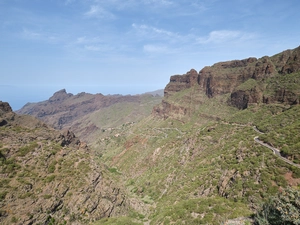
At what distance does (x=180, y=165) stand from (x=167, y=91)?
9738cm

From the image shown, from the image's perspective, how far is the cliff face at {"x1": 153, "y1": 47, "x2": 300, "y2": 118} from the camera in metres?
56.3

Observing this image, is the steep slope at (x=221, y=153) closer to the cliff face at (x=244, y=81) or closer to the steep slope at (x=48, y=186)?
the cliff face at (x=244, y=81)

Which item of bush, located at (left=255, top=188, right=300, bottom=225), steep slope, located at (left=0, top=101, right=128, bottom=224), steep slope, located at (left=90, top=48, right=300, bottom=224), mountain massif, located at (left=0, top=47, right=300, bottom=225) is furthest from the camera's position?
steep slope, located at (left=90, top=48, right=300, bottom=224)

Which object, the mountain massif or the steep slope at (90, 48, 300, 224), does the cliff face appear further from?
the mountain massif

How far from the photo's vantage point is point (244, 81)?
8319cm

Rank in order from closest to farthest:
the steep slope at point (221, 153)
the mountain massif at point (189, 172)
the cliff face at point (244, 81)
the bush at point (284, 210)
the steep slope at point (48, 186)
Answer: the bush at point (284, 210), the steep slope at point (48, 186), the mountain massif at point (189, 172), the steep slope at point (221, 153), the cliff face at point (244, 81)

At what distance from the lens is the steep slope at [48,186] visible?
76.5 feet

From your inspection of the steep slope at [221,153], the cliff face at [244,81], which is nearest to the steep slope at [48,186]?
the steep slope at [221,153]

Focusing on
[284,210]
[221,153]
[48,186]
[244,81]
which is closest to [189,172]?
[221,153]

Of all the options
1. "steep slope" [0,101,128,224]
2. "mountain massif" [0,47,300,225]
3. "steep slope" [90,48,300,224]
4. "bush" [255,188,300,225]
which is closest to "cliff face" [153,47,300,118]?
"steep slope" [90,48,300,224]

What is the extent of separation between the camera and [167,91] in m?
147

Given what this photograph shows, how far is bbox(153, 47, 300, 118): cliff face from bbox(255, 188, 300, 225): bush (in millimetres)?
43821

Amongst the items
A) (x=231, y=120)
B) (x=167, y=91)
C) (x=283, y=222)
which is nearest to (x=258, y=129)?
(x=231, y=120)

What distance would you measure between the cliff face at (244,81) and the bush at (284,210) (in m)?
43.8
